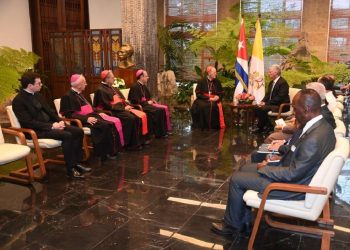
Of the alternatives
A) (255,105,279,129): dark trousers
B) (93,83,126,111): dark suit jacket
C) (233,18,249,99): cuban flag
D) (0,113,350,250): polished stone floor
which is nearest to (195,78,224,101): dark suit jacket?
(233,18,249,99): cuban flag

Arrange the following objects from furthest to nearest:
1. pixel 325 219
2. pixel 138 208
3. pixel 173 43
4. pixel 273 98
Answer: pixel 173 43
pixel 273 98
pixel 138 208
pixel 325 219

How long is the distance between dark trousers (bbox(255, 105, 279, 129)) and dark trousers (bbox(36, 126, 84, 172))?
12.0 ft

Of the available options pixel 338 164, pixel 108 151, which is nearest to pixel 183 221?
pixel 338 164

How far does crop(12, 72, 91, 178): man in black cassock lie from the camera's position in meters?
4.54

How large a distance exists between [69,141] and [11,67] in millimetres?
2316

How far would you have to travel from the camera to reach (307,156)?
2547 millimetres

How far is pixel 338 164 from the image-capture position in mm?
2473

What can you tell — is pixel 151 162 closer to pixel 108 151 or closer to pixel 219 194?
pixel 108 151

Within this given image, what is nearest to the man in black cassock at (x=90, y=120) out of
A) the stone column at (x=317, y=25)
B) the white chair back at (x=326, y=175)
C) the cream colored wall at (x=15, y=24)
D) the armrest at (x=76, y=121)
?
the armrest at (x=76, y=121)

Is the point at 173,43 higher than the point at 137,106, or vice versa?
the point at 173,43

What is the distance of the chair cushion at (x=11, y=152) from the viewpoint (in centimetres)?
381

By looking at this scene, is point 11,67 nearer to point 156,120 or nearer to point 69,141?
point 69,141

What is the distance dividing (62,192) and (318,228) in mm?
2639

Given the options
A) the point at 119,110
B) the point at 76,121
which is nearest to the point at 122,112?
the point at 119,110
